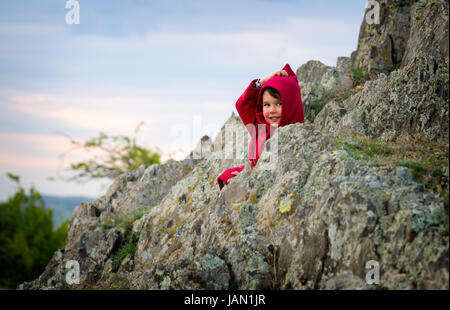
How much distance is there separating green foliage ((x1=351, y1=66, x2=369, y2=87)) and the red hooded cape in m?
5.23

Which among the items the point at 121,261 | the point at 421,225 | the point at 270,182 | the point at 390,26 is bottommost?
the point at 121,261

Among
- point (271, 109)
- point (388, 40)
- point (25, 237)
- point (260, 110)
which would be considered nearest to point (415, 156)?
point (271, 109)

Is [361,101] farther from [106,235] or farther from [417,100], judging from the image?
[106,235]

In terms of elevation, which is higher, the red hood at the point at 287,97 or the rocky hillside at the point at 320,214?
the red hood at the point at 287,97

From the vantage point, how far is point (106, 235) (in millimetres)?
8742

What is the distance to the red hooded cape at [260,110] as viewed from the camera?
6.49 metres

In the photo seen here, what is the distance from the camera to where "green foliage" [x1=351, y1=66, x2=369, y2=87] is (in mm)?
11445

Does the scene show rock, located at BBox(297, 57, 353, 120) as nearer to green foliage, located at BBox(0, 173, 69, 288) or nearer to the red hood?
the red hood

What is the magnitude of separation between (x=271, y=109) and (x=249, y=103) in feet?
2.05

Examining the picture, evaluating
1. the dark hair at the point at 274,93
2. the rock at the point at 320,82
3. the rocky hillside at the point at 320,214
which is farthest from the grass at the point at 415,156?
the rock at the point at 320,82

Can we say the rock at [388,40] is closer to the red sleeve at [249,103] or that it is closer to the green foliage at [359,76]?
the green foliage at [359,76]

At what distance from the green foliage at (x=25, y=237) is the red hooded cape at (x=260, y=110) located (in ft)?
76.2

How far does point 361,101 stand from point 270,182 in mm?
4498
